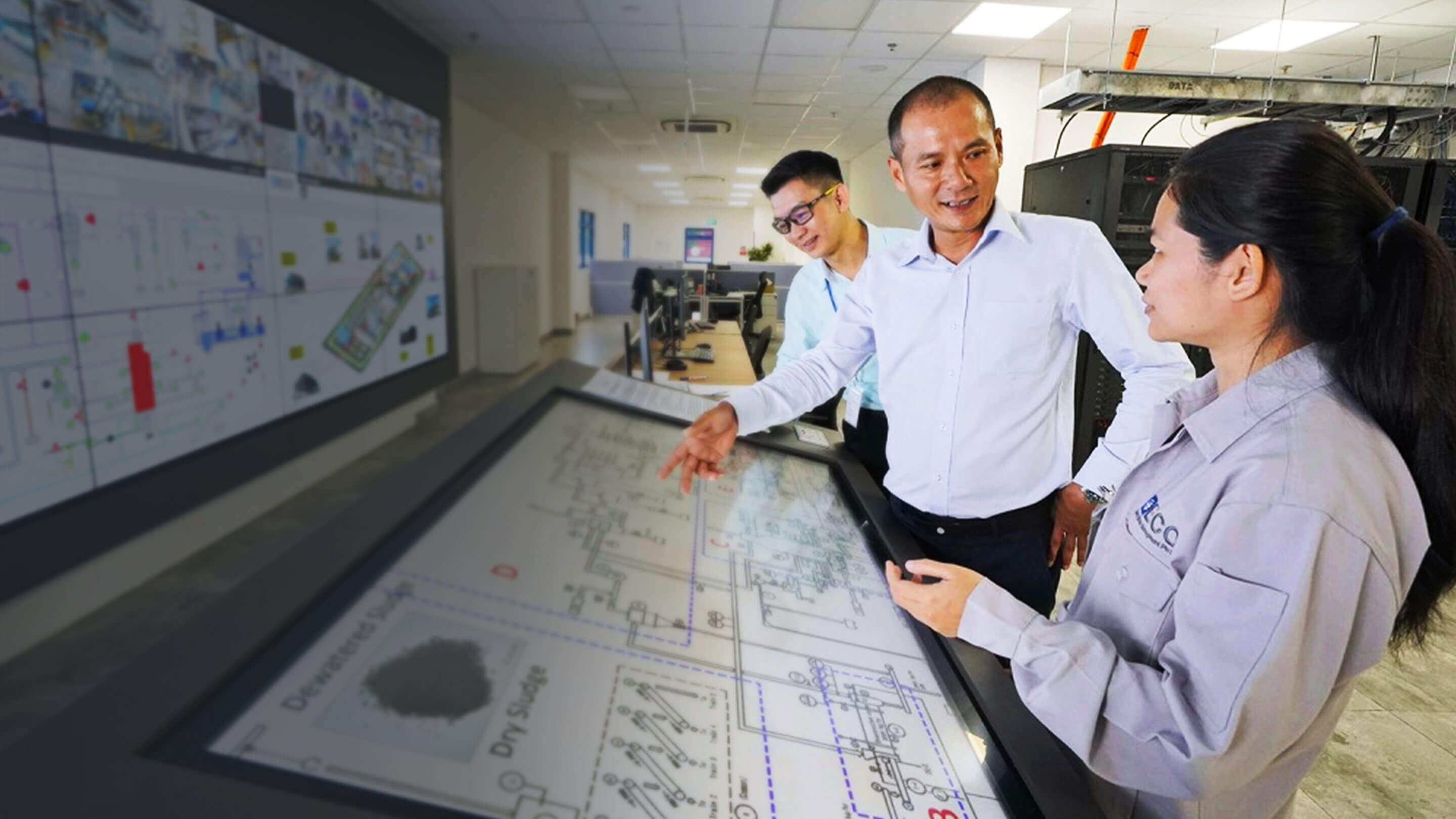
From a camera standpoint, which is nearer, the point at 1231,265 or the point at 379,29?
the point at 1231,265

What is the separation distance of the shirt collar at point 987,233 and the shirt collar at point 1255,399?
788 mm

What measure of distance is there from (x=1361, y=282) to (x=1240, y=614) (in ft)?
1.19

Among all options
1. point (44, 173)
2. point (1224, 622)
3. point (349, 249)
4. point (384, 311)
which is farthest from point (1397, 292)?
point (384, 311)

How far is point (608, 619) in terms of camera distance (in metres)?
0.73

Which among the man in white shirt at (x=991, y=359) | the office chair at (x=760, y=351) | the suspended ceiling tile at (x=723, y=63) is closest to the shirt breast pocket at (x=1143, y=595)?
the man in white shirt at (x=991, y=359)

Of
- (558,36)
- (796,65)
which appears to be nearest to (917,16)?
(796,65)

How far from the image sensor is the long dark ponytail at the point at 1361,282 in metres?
0.71

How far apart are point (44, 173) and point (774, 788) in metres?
3.33

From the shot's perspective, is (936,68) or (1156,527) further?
(936,68)

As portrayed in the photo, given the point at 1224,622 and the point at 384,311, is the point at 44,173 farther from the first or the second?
the point at 1224,622

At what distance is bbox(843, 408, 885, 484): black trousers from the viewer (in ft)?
6.62

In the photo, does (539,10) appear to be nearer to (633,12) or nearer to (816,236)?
(633,12)

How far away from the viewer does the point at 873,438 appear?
6.73ft

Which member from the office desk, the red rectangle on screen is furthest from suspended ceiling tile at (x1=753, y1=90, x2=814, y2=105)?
the red rectangle on screen
